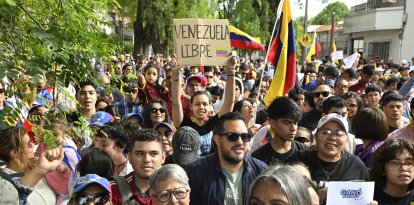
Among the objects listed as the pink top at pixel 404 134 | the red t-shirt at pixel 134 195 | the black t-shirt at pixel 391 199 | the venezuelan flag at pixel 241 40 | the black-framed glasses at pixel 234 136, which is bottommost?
the black t-shirt at pixel 391 199

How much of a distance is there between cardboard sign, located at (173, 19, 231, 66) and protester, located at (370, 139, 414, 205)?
9.18 ft

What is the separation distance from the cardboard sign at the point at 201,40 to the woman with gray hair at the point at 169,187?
10.0 feet

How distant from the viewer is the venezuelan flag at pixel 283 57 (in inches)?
283

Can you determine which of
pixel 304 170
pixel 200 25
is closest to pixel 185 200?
pixel 304 170

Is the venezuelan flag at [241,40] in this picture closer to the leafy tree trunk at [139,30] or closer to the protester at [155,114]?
the protester at [155,114]

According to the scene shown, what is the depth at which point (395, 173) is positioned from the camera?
3.83 metres

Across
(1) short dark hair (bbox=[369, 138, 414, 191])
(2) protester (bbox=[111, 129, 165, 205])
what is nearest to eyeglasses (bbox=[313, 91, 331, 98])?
(1) short dark hair (bbox=[369, 138, 414, 191])

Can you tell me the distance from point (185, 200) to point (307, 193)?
1.15 metres

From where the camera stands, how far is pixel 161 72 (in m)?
15.5

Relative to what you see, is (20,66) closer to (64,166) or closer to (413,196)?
(64,166)

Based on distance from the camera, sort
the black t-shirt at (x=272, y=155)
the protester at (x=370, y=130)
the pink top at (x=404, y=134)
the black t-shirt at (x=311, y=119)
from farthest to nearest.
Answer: the black t-shirt at (x=311, y=119)
the pink top at (x=404, y=134)
the protester at (x=370, y=130)
the black t-shirt at (x=272, y=155)

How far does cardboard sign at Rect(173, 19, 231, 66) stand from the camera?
6.38m

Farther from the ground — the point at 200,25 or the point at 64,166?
the point at 200,25

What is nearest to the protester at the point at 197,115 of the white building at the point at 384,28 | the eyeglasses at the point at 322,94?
the eyeglasses at the point at 322,94
